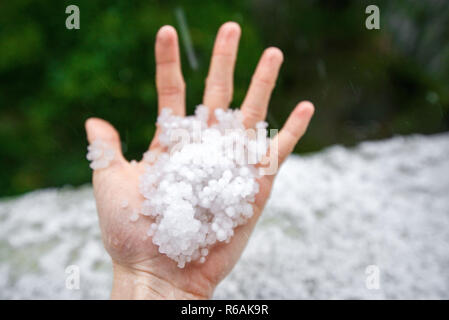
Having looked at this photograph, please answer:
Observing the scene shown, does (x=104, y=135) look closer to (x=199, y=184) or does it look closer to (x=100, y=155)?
(x=100, y=155)

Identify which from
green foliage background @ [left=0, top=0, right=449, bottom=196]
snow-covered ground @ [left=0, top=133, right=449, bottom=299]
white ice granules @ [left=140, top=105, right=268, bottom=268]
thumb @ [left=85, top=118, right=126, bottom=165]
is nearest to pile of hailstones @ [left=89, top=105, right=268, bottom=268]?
white ice granules @ [left=140, top=105, right=268, bottom=268]

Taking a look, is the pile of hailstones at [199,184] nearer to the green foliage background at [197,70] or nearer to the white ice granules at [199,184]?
the white ice granules at [199,184]

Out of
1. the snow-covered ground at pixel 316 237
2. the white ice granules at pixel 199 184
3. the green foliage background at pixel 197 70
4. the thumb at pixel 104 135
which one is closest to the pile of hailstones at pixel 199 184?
the white ice granules at pixel 199 184

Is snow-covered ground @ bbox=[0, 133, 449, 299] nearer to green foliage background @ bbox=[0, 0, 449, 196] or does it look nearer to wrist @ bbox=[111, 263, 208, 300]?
wrist @ bbox=[111, 263, 208, 300]

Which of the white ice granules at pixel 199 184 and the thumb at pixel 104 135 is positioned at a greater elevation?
the thumb at pixel 104 135

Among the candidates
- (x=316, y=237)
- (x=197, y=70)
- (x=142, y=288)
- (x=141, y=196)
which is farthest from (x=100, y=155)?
(x=197, y=70)

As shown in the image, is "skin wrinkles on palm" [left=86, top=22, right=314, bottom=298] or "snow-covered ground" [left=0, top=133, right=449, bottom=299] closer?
"skin wrinkles on palm" [left=86, top=22, right=314, bottom=298]
